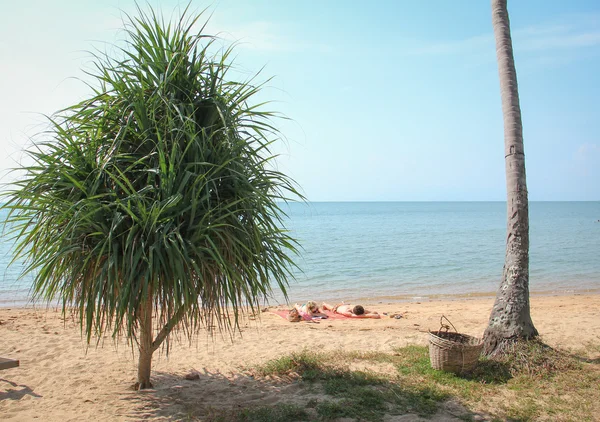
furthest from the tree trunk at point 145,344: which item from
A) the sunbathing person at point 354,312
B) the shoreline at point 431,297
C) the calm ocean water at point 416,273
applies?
the shoreline at point 431,297

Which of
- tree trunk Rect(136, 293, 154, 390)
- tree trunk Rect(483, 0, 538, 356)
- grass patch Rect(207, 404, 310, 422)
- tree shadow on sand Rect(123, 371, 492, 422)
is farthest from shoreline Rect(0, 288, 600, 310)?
grass patch Rect(207, 404, 310, 422)

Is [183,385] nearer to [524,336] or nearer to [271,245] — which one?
[271,245]

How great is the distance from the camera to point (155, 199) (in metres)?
4.17

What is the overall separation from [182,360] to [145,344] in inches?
66.9

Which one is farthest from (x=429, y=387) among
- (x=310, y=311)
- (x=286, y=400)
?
(x=310, y=311)

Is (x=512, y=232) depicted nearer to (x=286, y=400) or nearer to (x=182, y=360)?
(x=286, y=400)

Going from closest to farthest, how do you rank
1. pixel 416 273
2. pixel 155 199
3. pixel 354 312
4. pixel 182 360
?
pixel 155 199 < pixel 182 360 < pixel 354 312 < pixel 416 273

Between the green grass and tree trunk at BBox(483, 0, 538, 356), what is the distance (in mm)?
261

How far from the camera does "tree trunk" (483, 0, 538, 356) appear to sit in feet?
19.6

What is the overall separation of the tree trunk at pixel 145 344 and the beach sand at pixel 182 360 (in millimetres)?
136

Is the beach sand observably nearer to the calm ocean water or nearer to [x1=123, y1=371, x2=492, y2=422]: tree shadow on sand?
[x1=123, y1=371, x2=492, y2=422]: tree shadow on sand

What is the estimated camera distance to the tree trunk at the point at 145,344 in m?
4.48

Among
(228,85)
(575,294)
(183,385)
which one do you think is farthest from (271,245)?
(575,294)

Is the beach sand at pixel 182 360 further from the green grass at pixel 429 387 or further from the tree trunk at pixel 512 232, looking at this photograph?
the tree trunk at pixel 512 232
